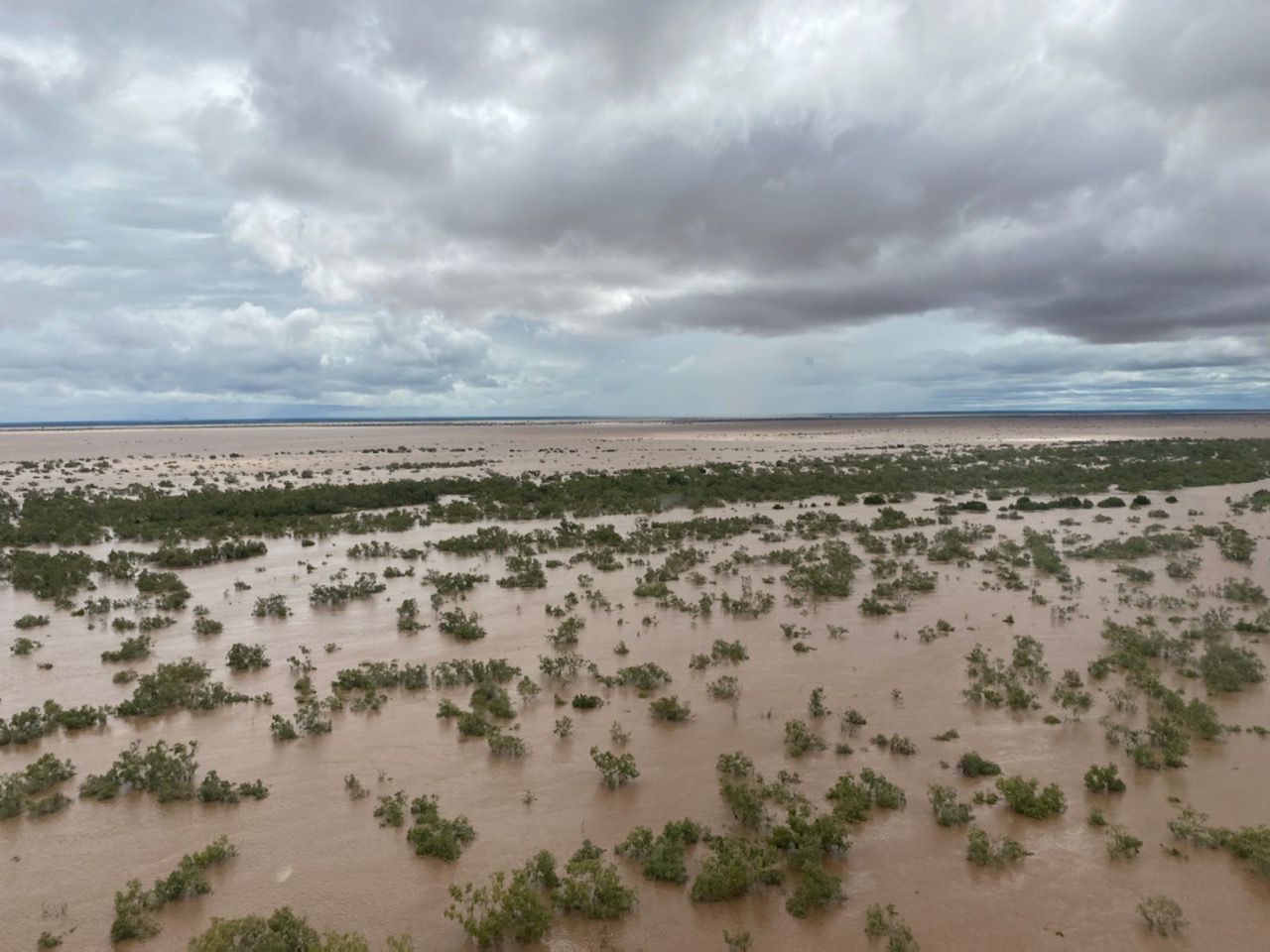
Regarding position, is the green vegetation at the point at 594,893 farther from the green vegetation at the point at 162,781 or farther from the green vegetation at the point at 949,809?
the green vegetation at the point at 162,781

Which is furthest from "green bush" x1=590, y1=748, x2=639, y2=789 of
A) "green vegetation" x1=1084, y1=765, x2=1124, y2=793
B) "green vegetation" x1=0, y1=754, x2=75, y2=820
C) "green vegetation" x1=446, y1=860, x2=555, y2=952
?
"green vegetation" x1=0, y1=754, x2=75, y2=820

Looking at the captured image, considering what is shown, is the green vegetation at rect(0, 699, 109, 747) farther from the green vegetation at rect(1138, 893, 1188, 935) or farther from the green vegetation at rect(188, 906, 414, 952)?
the green vegetation at rect(1138, 893, 1188, 935)

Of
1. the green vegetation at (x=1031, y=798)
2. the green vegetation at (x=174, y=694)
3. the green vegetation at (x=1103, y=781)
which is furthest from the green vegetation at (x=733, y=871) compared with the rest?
the green vegetation at (x=174, y=694)

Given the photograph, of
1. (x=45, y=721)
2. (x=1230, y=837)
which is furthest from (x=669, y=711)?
(x=45, y=721)

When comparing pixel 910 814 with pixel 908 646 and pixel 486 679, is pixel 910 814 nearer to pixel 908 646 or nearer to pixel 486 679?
pixel 908 646

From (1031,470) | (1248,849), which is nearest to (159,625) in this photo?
(1248,849)

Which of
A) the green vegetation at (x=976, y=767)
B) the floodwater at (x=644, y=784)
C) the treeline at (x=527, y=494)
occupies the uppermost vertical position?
the treeline at (x=527, y=494)
